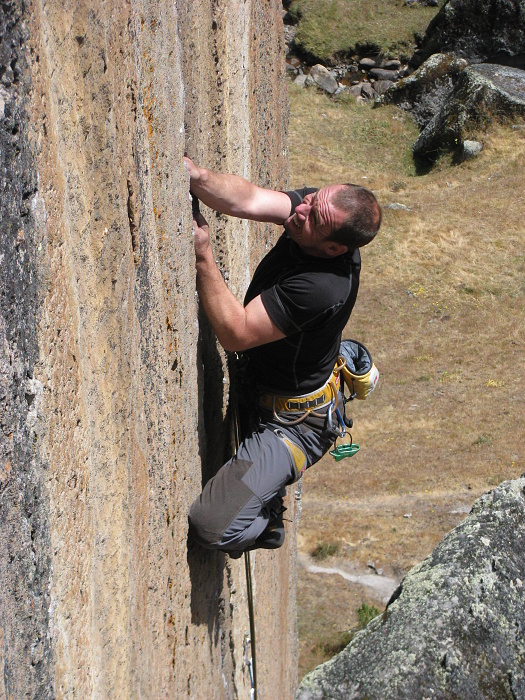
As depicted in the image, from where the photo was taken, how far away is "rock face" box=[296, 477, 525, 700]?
4.93m

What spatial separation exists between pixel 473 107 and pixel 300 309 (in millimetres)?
21081

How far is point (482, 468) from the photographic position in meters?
11.8

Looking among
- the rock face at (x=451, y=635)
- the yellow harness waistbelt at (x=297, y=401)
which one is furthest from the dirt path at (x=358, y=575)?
the yellow harness waistbelt at (x=297, y=401)

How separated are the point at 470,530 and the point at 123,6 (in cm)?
465

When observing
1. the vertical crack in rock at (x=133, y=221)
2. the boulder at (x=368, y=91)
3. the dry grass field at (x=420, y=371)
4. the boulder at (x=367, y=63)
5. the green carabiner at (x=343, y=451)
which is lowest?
the dry grass field at (x=420, y=371)

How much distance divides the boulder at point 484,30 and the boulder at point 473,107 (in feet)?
11.1

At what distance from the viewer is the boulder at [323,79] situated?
1123 inches

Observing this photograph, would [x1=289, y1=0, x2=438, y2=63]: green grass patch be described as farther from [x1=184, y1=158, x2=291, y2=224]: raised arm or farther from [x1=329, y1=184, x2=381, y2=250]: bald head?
[x1=329, y1=184, x2=381, y2=250]: bald head

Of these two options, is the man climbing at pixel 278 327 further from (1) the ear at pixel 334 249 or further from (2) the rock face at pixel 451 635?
(2) the rock face at pixel 451 635

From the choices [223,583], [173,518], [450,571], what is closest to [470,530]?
[450,571]

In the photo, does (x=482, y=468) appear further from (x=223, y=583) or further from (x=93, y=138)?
(x=93, y=138)

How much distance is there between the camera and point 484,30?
27.2m

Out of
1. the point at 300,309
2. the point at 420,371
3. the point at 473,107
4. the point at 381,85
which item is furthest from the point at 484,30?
the point at 300,309

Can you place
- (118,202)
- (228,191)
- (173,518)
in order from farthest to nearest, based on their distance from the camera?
(228,191), (173,518), (118,202)
